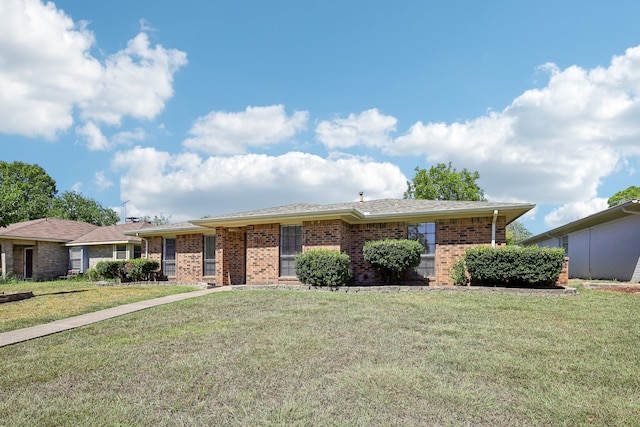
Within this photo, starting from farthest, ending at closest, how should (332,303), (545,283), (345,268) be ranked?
(345,268)
(545,283)
(332,303)

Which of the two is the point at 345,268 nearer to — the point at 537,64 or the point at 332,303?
the point at 332,303

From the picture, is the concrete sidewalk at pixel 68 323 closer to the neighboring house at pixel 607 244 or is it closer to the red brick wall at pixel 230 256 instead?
the red brick wall at pixel 230 256

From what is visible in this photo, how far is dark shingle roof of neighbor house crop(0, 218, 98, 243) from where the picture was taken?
20.8m

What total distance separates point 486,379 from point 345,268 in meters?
8.08

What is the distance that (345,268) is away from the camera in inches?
466

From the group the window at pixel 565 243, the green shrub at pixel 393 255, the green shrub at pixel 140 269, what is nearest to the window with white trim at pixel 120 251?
the green shrub at pixel 140 269

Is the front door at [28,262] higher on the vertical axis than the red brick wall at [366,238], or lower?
lower

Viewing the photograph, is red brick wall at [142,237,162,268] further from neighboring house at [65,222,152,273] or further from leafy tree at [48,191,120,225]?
leafy tree at [48,191,120,225]

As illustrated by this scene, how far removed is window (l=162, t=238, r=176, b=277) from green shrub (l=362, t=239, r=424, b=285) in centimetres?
1046

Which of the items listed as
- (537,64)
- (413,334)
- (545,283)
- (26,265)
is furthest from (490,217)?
(26,265)

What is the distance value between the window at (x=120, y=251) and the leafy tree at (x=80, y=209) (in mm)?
22776

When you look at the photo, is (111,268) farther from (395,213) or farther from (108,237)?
(395,213)

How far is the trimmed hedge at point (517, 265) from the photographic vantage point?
1030 centimetres

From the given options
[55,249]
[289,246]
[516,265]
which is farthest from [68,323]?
[55,249]
